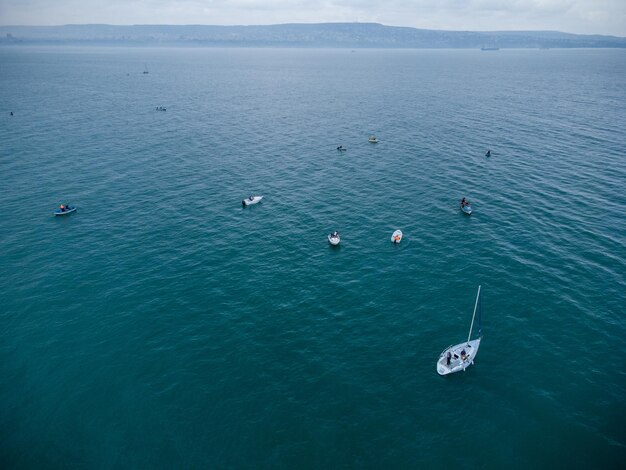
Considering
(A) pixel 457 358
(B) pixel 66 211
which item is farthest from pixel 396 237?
(B) pixel 66 211

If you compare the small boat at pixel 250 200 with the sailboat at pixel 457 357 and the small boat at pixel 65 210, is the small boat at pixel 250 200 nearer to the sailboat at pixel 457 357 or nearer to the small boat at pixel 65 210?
the small boat at pixel 65 210

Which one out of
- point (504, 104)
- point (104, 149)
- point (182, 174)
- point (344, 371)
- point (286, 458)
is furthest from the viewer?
point (504, 104)

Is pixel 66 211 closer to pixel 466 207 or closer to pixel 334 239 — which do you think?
pixel 334 239

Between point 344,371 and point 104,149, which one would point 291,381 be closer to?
point 344,371

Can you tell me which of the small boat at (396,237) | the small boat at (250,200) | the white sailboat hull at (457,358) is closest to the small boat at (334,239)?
the small boat at (396,237)

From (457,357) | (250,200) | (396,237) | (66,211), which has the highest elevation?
(250,200)

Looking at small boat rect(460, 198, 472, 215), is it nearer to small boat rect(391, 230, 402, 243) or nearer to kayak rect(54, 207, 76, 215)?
small boat rect(391, 230, 402, 243)

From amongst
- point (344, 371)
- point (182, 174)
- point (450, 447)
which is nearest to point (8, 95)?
point (182, 174)
